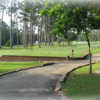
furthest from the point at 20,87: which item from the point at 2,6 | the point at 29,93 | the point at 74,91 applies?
the point at 2,6

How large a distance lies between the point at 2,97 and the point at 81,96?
279 cm

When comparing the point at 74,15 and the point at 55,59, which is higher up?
the point at 74,15

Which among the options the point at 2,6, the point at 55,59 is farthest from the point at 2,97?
the point at 2,6

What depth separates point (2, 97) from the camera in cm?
708

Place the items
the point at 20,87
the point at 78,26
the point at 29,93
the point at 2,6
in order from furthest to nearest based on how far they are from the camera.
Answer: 1. the point at 2,6
2. the point at 78,26
3. the point at 20,87
4. the point at 29,93

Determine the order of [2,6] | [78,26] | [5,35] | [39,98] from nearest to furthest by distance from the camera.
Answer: [39,98]
[78,26]
[2,6]
[5,35]

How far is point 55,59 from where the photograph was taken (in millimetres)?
22156

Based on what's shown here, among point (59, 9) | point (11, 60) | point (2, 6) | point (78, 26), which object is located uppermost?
point (2, 6)

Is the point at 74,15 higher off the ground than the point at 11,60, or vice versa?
the point at 74,15

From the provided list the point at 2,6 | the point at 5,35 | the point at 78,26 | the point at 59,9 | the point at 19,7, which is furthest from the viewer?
the point at 5,35

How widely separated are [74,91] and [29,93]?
1749 millimetres

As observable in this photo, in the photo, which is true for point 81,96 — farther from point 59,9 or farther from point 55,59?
point 55,59

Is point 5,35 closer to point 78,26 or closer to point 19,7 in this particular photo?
point 19,7

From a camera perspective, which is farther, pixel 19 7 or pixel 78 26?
pixel 19 7
